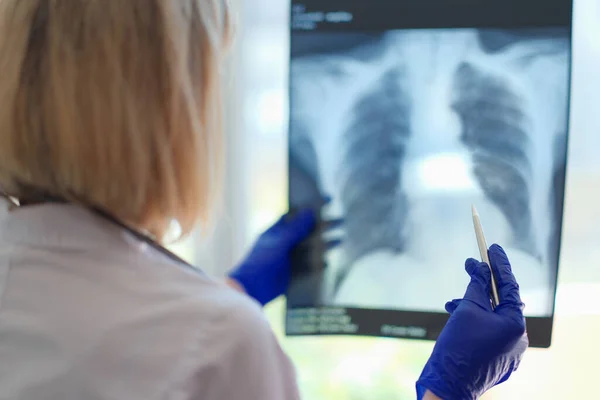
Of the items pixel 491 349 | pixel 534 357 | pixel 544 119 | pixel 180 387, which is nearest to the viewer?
pixel 180 387

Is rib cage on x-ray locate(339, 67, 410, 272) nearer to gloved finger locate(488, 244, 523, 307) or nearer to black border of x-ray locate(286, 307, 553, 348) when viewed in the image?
black border of x-ray locate(286, 307, 553, 348)

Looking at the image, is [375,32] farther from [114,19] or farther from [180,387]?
[180,387]

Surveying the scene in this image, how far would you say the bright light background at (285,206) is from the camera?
112 cm

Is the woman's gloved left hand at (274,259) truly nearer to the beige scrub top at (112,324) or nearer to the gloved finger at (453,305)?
the gloved finger at (453,305)

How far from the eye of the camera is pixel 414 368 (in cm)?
125

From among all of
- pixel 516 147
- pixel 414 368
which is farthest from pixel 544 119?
pixel 414 368

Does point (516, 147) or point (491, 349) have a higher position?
point (516, 147)

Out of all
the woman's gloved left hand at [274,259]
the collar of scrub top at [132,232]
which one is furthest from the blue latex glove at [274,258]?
the collar of scrub top at [132,232]

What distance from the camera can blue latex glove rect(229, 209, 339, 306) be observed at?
1113mm

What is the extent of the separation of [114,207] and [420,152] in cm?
58

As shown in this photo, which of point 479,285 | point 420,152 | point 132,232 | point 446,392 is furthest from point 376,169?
point 132,232

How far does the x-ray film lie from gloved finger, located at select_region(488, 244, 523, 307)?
0.55 ft

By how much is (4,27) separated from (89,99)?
5.2 inches

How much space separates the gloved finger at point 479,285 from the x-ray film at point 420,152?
0.19m
